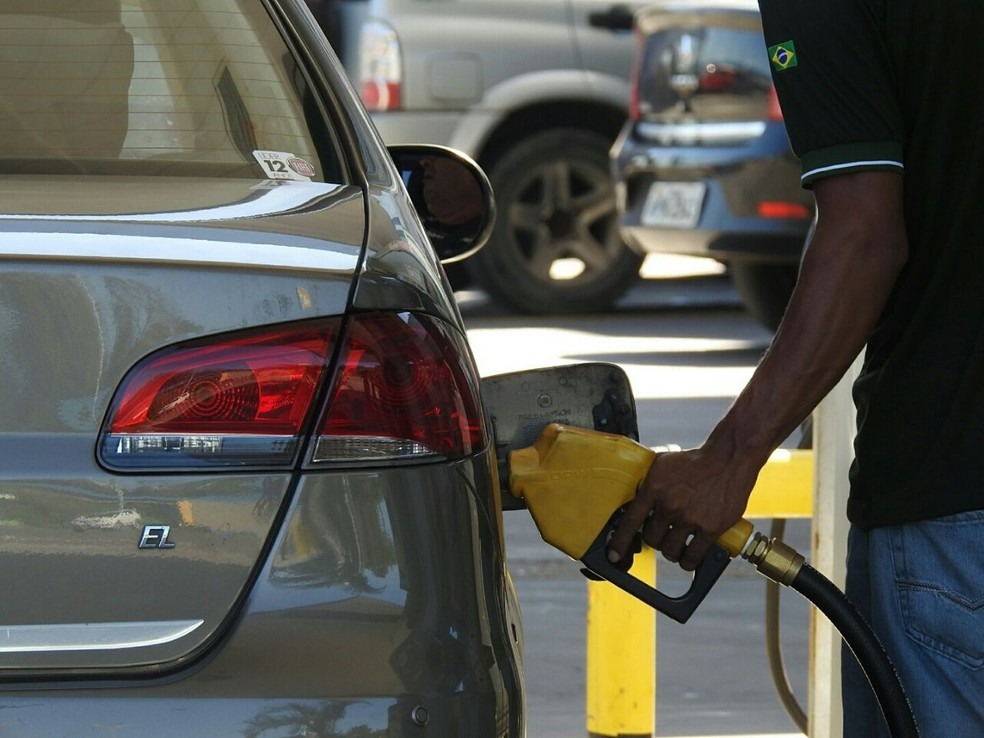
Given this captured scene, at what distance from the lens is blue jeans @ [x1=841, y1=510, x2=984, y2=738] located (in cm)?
195

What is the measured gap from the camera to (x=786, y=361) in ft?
6.20

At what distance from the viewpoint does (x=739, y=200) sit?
7.93 meters

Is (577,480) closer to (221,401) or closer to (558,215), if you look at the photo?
(221,401)

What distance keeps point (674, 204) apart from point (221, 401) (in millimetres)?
6627

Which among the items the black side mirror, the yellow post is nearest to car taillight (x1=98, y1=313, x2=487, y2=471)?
the yellow post

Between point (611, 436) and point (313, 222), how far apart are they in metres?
0.48

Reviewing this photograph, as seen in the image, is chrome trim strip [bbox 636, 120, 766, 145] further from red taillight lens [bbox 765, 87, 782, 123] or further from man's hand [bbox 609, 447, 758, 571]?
man's hand [bbox 609, 447, 758, 571]

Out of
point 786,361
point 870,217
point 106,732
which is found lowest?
point 106,732

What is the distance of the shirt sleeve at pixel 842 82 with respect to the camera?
71.7 inches

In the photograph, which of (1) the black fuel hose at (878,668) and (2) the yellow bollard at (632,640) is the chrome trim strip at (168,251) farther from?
(2) the yellow bollard at (632,640)

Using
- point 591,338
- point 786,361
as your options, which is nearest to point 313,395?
point 786,361

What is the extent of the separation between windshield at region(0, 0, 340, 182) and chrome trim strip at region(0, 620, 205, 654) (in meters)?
0.59

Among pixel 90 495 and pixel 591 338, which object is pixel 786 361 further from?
pixel 591 338

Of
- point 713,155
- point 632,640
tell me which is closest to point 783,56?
point 632,640
